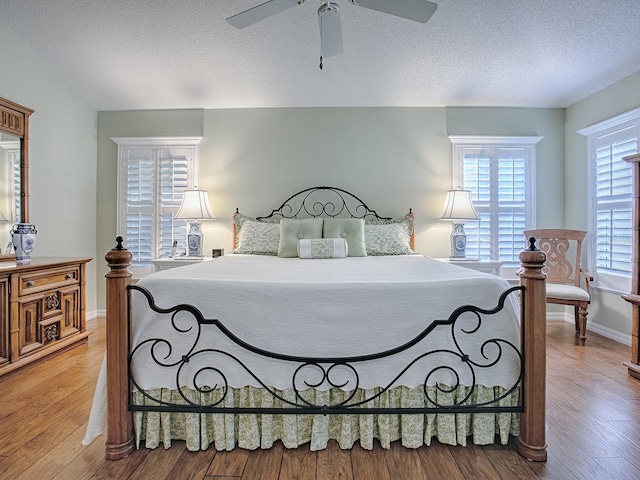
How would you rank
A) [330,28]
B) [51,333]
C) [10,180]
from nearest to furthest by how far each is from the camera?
[330,28] < [51,333] < [10,180]

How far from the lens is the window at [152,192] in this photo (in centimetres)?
414

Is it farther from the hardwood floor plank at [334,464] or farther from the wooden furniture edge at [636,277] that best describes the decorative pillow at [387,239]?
the hardwood floor plank at [334,464]

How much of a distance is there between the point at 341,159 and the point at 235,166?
1.21 metres

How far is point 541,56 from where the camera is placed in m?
3.22

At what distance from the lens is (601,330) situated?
139 inches

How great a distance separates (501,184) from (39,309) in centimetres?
456

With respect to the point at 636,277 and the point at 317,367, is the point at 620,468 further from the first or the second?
the point at 636,277

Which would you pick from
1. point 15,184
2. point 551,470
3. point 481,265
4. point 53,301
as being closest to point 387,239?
point 481,265

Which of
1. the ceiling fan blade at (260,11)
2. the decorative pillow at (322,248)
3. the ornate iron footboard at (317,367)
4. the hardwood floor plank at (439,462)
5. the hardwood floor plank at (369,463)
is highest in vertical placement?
the ceiling fan blade at (260,11)

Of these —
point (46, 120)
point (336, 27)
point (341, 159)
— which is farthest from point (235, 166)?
point (336, 27)

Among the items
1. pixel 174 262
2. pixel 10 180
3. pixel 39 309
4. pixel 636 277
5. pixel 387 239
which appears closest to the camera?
pixel 636 277

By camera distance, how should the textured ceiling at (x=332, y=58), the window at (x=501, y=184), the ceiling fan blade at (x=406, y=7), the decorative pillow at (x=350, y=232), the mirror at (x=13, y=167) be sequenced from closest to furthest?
the ceiling fan blade at (x=406, y=7) < the textured ceiling at (x=332, y=58) < the mirror at (x=13, y=167) < the decorative pillow at (x=350, y=232) < the window at (x=501, y=184)

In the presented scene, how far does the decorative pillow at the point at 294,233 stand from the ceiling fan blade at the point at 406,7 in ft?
6.20

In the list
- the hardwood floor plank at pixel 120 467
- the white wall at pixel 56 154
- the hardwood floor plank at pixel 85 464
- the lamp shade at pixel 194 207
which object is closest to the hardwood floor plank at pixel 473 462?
the hardwood floor plank at pixel 120 467
